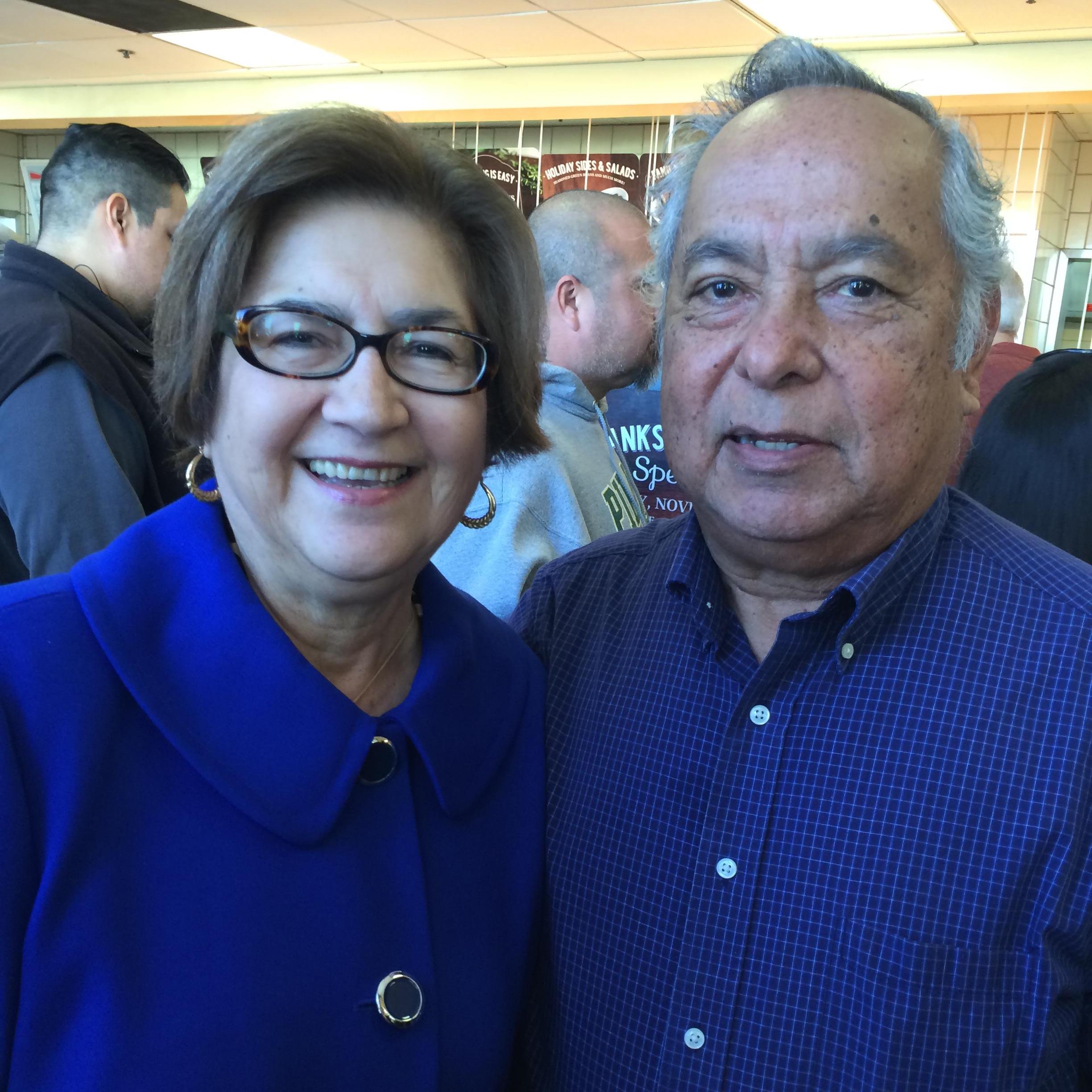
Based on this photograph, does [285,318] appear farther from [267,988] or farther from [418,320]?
[267,988]

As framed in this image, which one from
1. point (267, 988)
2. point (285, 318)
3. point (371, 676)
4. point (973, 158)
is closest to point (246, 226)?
point (285, 318)

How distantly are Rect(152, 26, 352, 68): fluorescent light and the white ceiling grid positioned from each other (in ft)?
0.36

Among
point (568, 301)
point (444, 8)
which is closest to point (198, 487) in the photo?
point (568, 301)

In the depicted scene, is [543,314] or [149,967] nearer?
[149,967]

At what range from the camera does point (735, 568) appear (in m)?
1.36

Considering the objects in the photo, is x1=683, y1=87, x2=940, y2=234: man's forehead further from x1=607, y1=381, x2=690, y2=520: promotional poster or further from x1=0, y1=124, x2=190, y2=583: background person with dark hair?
x1=607, y1=381, x2=690, y2=520: promotional poster

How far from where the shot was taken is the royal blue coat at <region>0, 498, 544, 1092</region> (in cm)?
97

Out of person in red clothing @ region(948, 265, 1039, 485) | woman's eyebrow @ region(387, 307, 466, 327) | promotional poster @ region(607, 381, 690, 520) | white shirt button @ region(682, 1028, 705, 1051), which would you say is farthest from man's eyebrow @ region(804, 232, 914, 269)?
promotional poster @ region(607, 381, 690, 520)

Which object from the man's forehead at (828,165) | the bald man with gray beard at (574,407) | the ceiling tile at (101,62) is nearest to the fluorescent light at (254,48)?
the ceiling tile at (101,62)

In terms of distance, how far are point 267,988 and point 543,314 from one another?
80 cm

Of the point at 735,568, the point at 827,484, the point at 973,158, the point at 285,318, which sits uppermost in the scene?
the point at 973,158

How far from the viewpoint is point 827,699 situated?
4.12ft

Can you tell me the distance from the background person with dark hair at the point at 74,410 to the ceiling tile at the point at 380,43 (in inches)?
177

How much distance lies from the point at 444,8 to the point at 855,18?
2.28 metres
